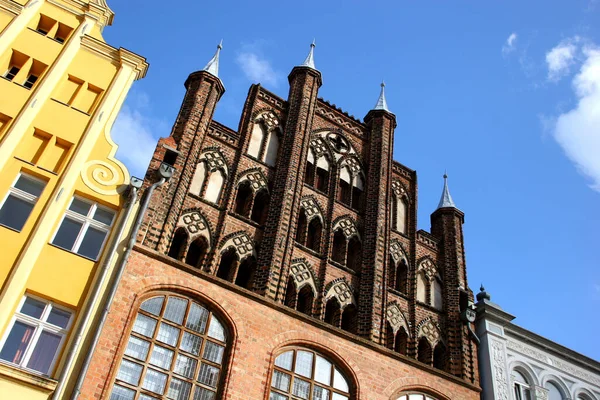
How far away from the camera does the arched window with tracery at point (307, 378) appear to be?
1187 centimetres

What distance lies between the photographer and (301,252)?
14500 millimetres

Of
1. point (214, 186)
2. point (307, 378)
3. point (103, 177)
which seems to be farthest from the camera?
point (214, 186)

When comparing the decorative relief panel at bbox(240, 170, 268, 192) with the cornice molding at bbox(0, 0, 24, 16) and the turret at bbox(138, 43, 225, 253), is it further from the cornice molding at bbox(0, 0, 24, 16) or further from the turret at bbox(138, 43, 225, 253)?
the cornice molding at bbox(0, 0, 24, 16)

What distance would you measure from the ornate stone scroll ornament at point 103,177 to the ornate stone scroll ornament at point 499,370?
10397 millimetres

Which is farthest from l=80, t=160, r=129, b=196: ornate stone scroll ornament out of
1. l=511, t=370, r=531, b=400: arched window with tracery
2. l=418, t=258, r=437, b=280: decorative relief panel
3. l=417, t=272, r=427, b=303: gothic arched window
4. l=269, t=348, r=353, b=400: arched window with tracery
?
l=511, t=370, r=531, b=400: arched window with tracery

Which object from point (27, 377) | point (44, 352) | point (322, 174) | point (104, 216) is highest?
point (322, 174)

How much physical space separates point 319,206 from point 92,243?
6500 mm

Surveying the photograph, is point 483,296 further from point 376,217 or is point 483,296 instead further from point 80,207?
point 80,207

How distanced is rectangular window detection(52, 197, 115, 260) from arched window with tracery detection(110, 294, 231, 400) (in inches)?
58.7

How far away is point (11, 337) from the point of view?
948 cm

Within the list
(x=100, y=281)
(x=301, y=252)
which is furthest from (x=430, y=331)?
(x=100, y=281)

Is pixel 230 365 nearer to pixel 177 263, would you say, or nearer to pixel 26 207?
pixel 177 263

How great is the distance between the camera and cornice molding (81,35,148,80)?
14391 mm

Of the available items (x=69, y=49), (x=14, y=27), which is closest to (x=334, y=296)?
(x=69, y=49)
